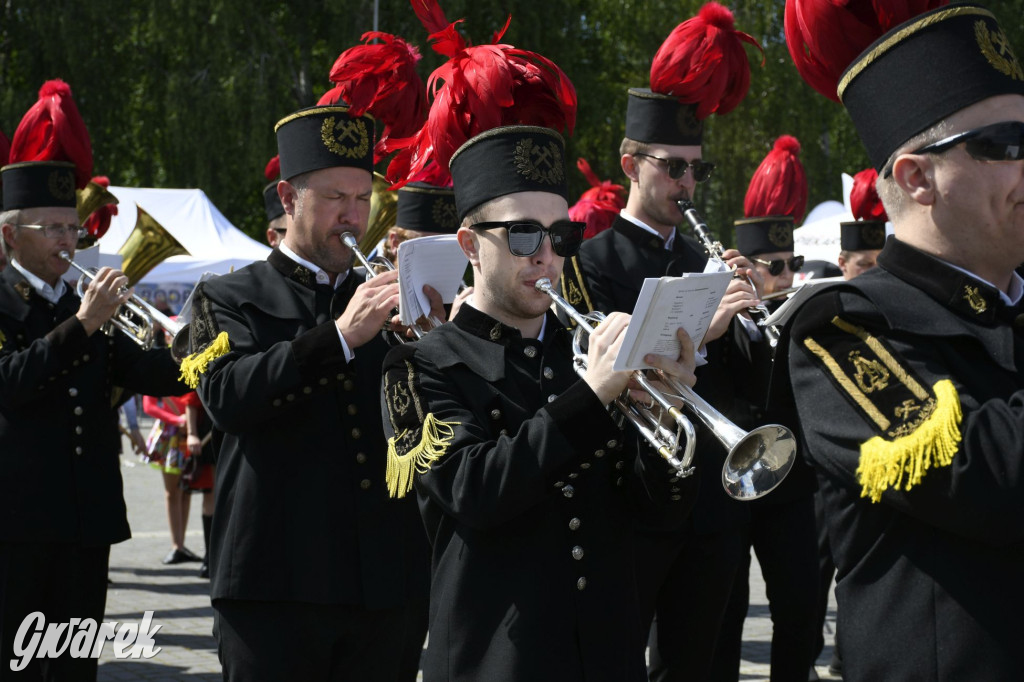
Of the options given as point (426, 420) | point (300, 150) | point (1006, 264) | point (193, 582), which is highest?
point (1006, 264)

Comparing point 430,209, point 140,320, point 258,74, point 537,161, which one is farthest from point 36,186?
point 258,74

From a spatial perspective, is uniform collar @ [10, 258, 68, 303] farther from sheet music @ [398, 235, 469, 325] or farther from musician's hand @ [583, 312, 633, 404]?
musician's hand @ [583, 312, 633, 404]

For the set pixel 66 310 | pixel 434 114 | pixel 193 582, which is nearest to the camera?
pixel 434 114

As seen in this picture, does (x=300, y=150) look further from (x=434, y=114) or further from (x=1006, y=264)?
(x=1006, y=264)

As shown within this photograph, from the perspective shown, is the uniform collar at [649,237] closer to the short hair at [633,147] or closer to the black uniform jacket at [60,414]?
the short hair at [633,147]

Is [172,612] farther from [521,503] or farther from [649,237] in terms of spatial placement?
[521,503]

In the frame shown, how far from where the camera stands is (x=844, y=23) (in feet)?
9.60

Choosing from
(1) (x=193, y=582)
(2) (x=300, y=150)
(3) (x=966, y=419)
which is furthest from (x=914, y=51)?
(1) (x=193, y=582)

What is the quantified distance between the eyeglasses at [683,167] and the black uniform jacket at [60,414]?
2241 mm

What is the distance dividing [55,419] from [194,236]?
11967mm

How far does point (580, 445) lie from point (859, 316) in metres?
0.75

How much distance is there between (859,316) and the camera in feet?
8.70

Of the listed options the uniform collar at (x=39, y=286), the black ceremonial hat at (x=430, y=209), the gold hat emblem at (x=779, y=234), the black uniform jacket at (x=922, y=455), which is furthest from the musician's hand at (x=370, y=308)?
the gold hat emblem at (x=779, y=234)

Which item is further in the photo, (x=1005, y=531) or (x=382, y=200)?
(x=382, y=200)
